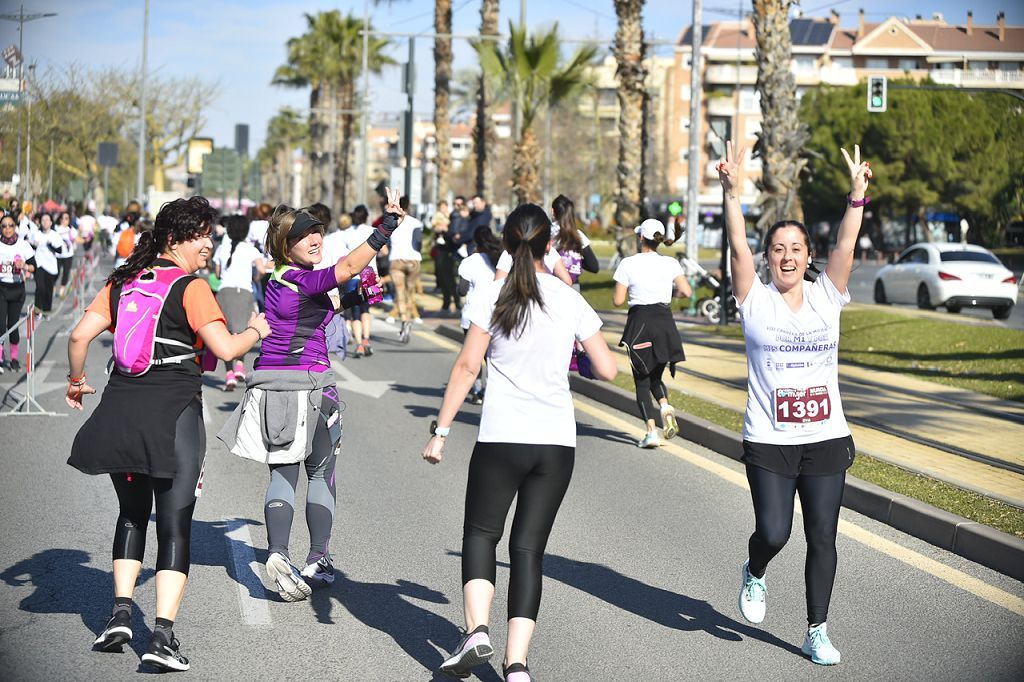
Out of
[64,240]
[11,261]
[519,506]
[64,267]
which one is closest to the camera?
[519,506]

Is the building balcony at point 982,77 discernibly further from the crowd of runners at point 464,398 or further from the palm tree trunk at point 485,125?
the crowd of runners at point 464,398

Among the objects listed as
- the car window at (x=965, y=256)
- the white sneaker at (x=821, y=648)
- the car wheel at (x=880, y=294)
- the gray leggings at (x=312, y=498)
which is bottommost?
the white sneaker at (x=821, y=648)

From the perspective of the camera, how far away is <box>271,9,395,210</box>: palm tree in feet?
190

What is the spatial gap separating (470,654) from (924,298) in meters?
25.3

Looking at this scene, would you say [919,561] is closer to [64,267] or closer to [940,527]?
[940,527]

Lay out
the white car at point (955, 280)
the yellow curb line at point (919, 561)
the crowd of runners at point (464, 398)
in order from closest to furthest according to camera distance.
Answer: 1. the crowd of runners at point (464, 398)
2. the yellow curb line at point (919, 561)
3. the white car at point (955, 280)

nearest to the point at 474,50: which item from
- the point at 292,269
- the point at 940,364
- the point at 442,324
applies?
the point at 442,324

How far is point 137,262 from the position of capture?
17.4ft

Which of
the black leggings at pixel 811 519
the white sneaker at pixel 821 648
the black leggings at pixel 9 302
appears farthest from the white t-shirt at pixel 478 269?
the black leggings at pixel 9 302

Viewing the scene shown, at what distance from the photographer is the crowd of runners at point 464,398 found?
4.77m

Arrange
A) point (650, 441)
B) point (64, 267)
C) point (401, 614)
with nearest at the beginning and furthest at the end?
1. point (401, 614)
2. point (650, 441)
3. point (64, 267)

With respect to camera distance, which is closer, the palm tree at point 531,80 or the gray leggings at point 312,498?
the gray leggings at point 312,498

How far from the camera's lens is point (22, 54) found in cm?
2753

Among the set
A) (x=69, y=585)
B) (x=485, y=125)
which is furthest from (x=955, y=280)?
(x=69, y=585)
